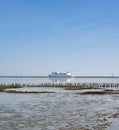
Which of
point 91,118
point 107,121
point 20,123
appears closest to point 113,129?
point 107,121

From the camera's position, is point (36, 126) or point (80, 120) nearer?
point (36, 126)

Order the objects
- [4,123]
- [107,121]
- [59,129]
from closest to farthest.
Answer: [59,129] → [4,123] → [107,121]

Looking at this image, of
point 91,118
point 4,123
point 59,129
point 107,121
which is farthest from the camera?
point 91,118

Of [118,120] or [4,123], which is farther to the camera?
[118,120]

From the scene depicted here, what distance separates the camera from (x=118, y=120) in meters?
24.6

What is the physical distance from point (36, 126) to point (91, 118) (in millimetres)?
6638

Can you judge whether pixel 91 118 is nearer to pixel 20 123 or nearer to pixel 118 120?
pixel 118 120

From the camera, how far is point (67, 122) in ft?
77.0

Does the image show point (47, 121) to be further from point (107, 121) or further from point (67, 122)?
point (107, 121)

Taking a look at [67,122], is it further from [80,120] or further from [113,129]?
[113,129]

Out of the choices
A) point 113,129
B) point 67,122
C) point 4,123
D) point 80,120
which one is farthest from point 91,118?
point 4,123

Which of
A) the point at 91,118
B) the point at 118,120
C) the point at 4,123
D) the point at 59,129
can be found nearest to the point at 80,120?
the point at 91,118

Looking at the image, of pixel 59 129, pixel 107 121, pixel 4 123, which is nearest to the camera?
pixel 59 129

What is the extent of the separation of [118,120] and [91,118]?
2.65 meters
